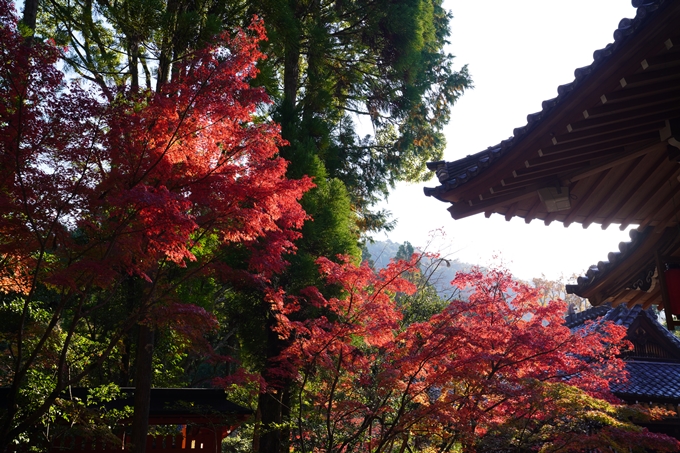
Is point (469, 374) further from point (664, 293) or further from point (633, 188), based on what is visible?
point (633, 188)

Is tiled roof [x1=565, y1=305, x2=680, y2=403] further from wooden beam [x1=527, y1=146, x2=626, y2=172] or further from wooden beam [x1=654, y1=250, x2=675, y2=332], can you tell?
wooden beam [x1=527, y1=146, x2=626, y2=172]

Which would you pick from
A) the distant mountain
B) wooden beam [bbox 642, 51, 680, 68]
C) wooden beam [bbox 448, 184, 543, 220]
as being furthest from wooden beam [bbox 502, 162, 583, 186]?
the distant mountain

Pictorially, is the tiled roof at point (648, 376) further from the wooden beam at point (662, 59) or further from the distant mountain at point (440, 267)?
the wooden beam at point (662, 59)

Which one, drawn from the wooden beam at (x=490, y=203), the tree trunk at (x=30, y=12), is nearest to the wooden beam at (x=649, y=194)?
the wooden beam at (x=490, y=203)

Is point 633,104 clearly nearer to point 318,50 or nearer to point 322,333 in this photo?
point 322,333

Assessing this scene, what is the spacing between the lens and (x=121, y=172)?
16.6ft

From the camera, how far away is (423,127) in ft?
43.3

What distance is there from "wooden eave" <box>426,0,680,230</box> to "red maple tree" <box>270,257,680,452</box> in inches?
92.8

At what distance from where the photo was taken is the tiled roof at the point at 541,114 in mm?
1905

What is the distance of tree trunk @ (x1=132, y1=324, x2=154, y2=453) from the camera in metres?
6.46

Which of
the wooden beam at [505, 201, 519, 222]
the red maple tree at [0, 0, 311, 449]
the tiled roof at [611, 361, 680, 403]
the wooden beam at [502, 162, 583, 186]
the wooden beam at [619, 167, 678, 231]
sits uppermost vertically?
the red maple tree at [0, 0, 311, 449]

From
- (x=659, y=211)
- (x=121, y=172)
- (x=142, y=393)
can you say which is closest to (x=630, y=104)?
(x=659, y=211)

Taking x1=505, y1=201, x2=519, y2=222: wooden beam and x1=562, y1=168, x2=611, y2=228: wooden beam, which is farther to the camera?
x1=505, y1=201, x2=519, y2=222: wooden beam

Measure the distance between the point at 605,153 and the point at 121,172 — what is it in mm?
4406
